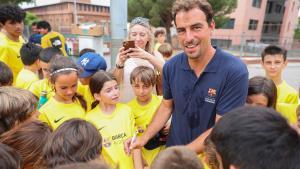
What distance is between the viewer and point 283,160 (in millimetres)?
996

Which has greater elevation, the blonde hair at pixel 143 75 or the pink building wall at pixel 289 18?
the pink building wall at pixel 289 18

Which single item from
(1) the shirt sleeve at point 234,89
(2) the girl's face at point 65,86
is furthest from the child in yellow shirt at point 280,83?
(2) the girl's face at point 65,86

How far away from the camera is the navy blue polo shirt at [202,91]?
72.4 inches

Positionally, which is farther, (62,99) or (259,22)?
(259,22)

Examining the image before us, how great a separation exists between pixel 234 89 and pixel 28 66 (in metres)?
2.56

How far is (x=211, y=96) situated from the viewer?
75.5 inches

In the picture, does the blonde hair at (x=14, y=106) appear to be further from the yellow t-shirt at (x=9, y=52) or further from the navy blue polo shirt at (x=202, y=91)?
the yellow t-shirt at (x=9, y=52)

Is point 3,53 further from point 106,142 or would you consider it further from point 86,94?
point 106,142

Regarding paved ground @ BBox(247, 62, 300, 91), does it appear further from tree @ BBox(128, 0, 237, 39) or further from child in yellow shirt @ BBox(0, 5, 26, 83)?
tree @ BBox(128, 0, 237, 39)

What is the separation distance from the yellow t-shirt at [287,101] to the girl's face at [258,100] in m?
0.30

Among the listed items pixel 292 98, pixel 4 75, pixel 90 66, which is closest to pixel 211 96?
pixel 292 98

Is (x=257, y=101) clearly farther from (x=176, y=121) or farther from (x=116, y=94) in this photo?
(x=116, y=94)

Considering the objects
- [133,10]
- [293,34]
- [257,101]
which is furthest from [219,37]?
[257,101]

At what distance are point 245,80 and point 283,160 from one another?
919mm
